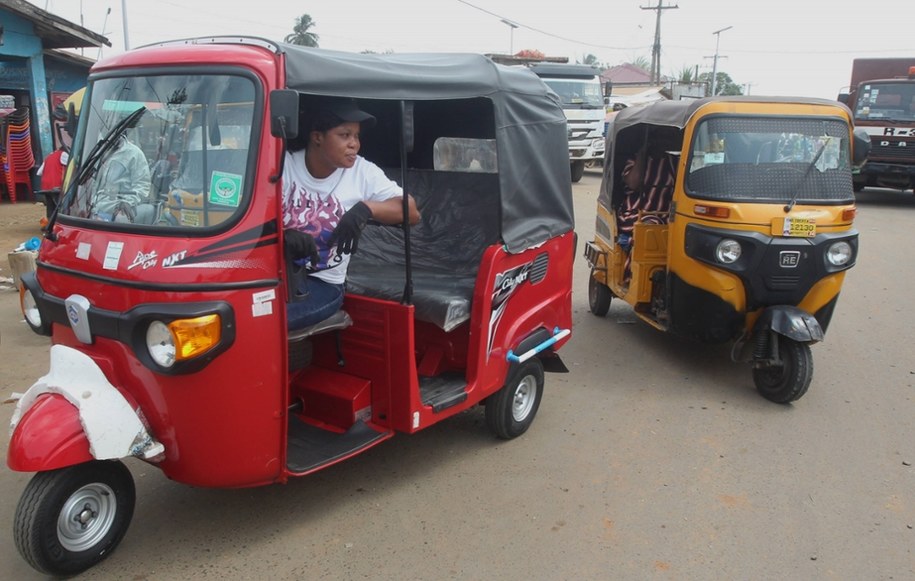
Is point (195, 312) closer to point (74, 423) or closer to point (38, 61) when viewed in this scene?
point (74, 423)

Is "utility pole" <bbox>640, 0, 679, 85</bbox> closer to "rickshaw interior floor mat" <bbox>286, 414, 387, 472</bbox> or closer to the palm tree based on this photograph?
the palm tree

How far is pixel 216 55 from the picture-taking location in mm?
3008

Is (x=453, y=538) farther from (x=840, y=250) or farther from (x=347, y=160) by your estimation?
(x=840, y=250)

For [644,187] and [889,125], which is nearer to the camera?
[644,187]

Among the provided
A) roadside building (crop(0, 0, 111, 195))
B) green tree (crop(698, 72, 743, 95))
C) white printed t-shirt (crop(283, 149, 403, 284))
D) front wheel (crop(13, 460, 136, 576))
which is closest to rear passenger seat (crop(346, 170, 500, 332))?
white printed t-shirt (crop(283, 149, 403, 284))

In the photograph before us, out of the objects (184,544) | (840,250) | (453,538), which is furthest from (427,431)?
(840,250)

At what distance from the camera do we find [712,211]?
5.20 metres

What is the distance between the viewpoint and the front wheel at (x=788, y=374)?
16.3 feet

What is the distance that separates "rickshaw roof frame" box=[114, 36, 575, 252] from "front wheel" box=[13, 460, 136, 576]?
181 centimetres

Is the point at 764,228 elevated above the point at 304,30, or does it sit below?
below

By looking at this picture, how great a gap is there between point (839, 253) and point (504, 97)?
2822mm

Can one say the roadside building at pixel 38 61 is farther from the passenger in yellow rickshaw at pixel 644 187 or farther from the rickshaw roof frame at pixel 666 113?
the passenger in yellow rickshaw at pixel 644 187

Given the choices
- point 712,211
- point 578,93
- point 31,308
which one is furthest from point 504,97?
point 578,93

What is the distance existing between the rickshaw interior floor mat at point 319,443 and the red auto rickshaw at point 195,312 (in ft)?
0.04
